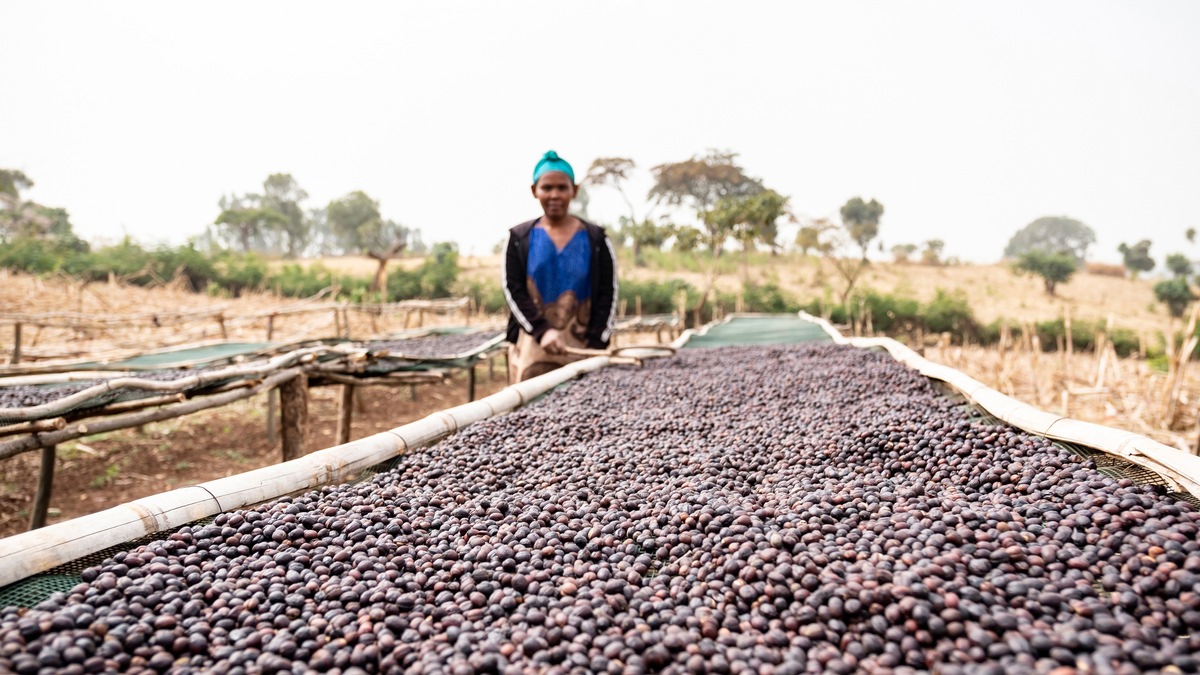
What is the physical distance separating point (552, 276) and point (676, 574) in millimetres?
3078

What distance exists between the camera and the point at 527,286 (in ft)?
14.0

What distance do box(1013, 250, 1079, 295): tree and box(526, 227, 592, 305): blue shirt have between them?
30296mm

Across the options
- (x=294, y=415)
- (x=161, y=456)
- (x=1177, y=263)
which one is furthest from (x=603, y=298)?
(x=1177, y=263)

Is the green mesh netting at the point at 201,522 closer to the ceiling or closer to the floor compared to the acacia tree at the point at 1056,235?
closer to the floor

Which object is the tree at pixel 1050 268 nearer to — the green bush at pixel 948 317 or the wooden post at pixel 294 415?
the green bush at pixel 948 317

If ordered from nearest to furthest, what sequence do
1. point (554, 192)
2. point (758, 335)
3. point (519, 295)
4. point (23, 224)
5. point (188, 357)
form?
point (554, 192)
point (519, 295)
point (188, 357)
point (758, 335)
point (23, 224)

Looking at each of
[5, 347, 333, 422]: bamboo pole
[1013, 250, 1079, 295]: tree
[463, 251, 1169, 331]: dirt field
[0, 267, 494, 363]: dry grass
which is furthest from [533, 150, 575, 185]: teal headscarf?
[1013, 250, 1079, 295]: tree

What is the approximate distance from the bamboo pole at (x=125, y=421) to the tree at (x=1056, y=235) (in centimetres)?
7626

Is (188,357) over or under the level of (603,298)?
under

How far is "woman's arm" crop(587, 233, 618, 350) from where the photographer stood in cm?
429

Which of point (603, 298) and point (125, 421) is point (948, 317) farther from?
point (125, 421)

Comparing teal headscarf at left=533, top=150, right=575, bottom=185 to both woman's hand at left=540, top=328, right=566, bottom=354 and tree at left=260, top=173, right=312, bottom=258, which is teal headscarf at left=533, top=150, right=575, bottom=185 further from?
tree at left=260, top=173, right=312, bottom=258

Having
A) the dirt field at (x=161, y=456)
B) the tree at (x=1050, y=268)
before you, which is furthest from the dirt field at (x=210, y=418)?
the tree at (x=1050, y=268)

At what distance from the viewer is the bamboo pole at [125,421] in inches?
87.6
